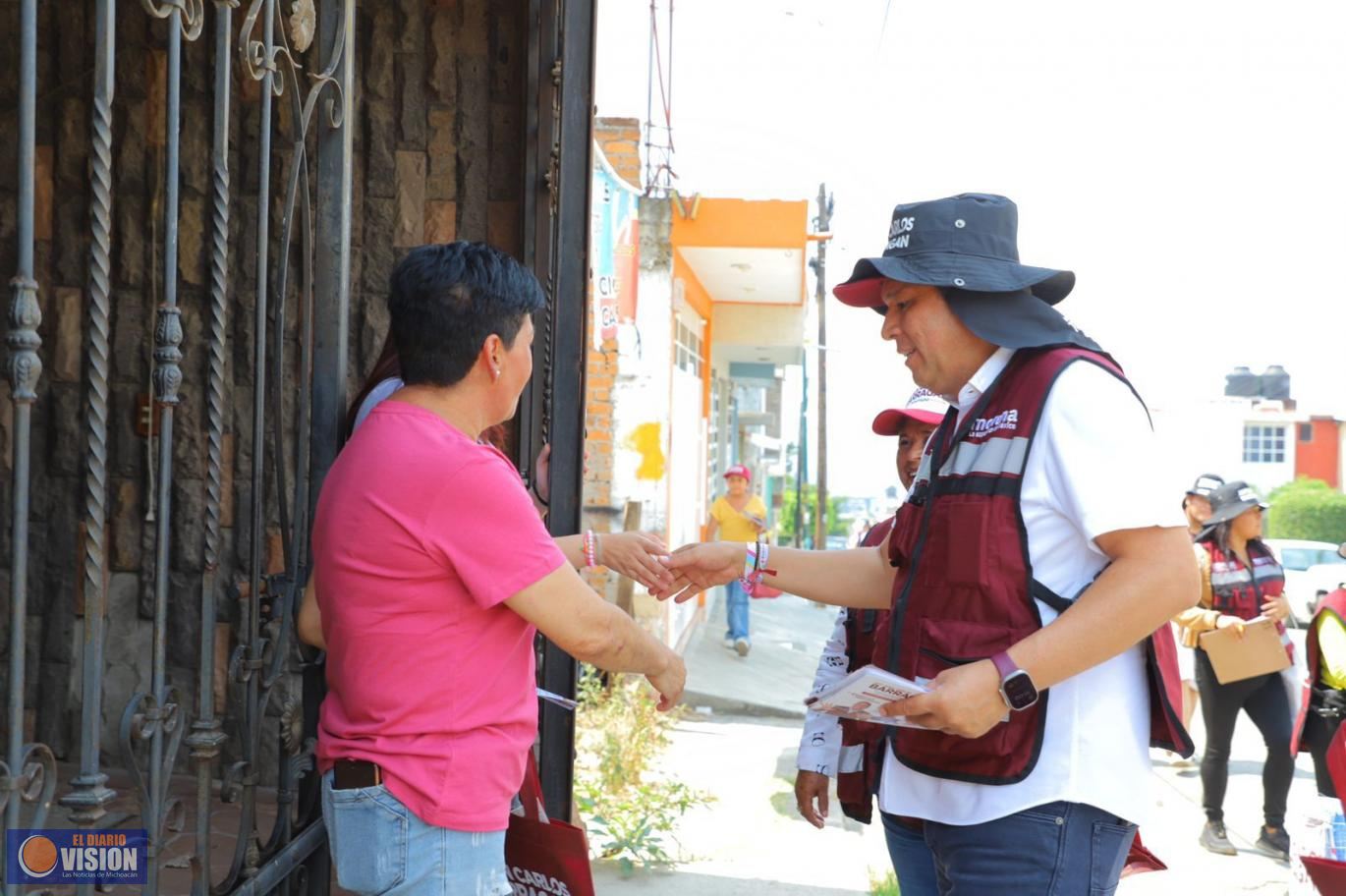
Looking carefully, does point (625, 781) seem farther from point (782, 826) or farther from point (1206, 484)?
point (1206, 484)

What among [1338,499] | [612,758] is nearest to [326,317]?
[612,758]

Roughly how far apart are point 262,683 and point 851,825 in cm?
536

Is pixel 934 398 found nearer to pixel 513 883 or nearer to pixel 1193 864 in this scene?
pixel 513 883

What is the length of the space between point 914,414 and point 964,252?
4.12ft

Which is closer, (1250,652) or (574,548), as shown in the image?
(574,548)

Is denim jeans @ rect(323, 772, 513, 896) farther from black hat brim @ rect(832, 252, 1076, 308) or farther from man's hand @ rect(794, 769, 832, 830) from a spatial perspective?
man's hand @ rect(794, 769, 832, 830)

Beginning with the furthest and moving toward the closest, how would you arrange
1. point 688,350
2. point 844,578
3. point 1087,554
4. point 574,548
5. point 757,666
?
1. point 688,350
2. point 757,666
3. point 574,548
4. point 844,578
5. point 1087,554

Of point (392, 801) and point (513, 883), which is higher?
point (392, 801)

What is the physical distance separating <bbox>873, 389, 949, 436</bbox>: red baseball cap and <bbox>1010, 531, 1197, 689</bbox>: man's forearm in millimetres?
1442

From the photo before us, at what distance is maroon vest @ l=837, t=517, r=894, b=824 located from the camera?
2.59 m

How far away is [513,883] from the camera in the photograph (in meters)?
2.42

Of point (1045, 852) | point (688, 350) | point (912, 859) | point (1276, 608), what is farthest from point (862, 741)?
point (688, 350)

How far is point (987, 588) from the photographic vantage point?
2.11m

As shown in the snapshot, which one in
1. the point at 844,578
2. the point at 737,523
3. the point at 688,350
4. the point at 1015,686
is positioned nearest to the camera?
the point at 1015,686
